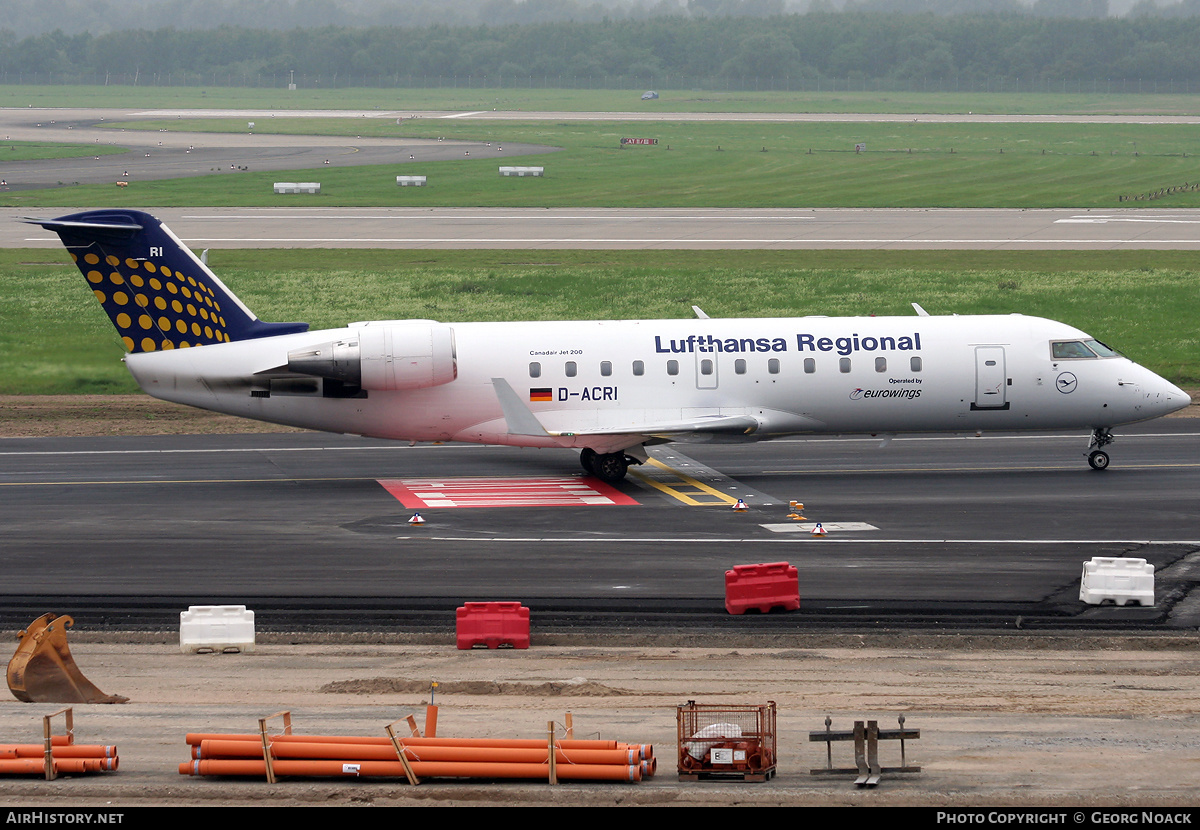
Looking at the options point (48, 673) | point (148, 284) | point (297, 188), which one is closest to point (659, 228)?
point (297, 188)

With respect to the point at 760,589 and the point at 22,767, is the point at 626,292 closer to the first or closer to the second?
the point at 760,589

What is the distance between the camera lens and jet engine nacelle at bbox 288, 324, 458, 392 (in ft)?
111

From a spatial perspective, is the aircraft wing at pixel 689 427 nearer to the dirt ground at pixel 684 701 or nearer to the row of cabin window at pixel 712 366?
the row of cabin window at pixel 712 366

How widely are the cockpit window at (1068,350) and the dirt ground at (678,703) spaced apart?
14.2m

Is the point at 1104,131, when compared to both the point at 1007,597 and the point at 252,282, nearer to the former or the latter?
the point at 252,282

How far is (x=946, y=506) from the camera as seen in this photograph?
1280 inches

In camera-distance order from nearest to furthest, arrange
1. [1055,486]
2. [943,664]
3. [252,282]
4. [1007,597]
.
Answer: [943,664] < [1007,597] < [1055,486] < [252,282]

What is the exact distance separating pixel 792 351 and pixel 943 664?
48.2 ft

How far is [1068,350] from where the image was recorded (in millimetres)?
35938

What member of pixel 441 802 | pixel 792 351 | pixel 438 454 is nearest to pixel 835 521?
pixel 792 351

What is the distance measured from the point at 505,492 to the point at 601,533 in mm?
4935

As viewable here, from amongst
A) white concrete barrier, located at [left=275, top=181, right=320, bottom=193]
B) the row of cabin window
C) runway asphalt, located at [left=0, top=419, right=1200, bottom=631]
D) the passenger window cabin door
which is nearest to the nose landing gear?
runway asphalt, located at [left=0, top=419, right=1200, bottom=631]

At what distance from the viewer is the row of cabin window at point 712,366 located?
114 feet

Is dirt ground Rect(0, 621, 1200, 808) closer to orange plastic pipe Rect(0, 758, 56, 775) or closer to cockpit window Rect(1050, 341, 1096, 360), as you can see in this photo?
orange plastic pipe Rect(0, 758, 56, 775)
